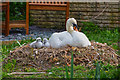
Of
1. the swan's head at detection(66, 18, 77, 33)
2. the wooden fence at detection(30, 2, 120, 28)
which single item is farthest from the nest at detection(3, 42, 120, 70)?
the wooden fence at detection(30, 2, 120, 28)

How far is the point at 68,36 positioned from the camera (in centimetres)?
521

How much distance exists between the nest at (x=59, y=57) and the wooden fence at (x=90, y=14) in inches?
203

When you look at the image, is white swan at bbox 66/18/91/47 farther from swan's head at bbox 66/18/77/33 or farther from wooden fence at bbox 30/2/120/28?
wooden fence at bbox 30/2/120/28

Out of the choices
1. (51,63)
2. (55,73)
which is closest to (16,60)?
(51,63)

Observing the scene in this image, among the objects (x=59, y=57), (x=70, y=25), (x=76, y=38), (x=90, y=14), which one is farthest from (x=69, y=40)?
(x=90, y=14)

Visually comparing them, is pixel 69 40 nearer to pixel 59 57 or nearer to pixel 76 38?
pixel 76 38

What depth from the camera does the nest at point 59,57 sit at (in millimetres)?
4551

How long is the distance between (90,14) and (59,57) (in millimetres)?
5916

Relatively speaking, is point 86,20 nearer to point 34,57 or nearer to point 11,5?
point 11,5

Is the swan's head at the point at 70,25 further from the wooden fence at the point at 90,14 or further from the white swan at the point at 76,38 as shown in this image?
the wooden fence at the point at 90,14

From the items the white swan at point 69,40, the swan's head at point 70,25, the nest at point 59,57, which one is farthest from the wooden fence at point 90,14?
the nest at point 59,57

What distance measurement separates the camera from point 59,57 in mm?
4660

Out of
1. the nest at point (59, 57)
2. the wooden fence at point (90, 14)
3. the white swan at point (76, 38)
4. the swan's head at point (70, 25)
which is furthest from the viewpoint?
the wooden fence at point (90, 14)

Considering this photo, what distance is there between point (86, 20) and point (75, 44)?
16.5 ft
